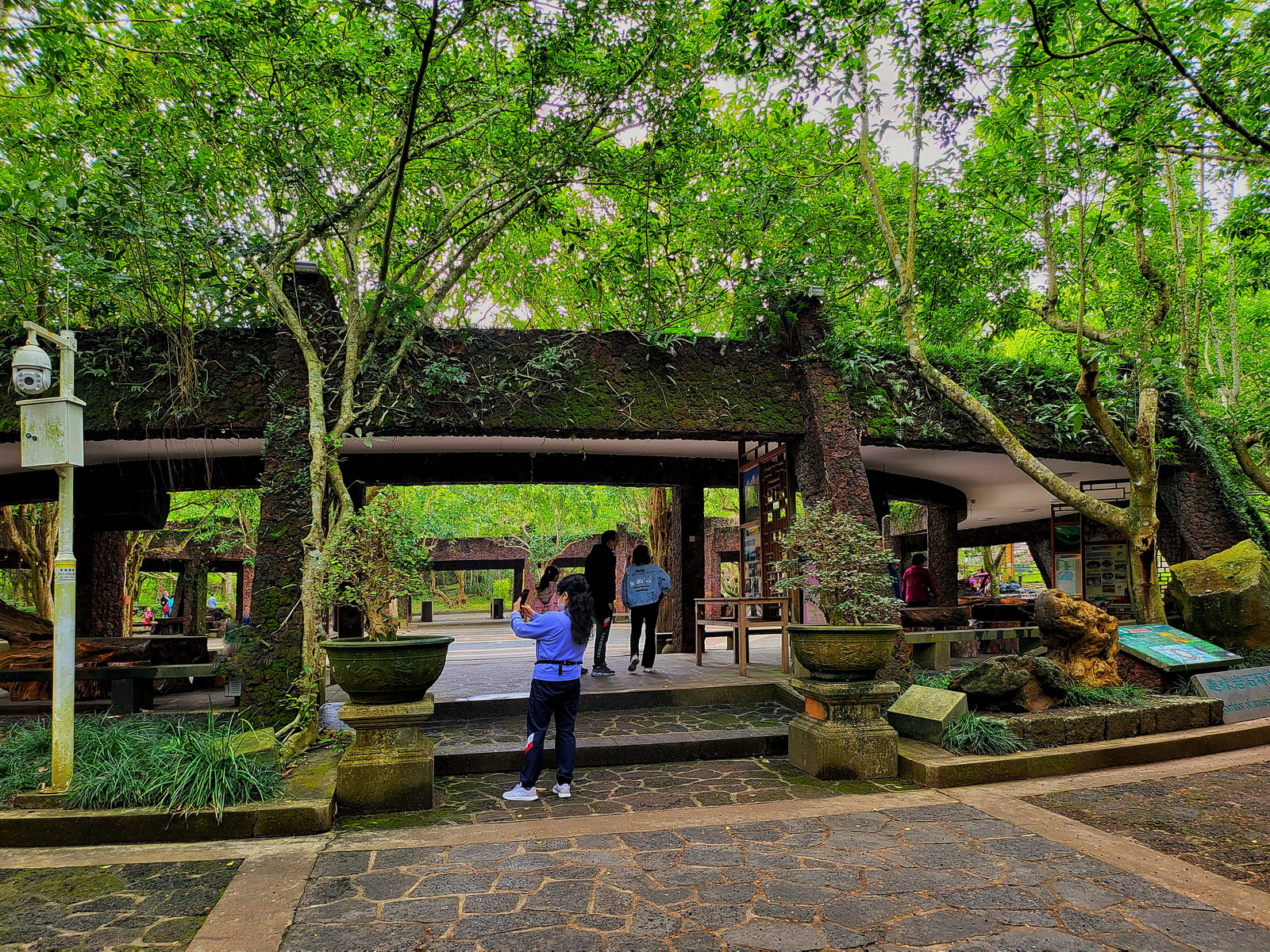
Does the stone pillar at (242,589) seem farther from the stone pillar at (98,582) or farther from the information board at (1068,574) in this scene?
the information board at (1068,574)

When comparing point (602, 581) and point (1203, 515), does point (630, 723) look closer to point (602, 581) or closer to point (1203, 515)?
point (602, 581)

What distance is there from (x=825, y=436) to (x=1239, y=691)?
4255 millimetres

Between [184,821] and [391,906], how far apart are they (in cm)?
179

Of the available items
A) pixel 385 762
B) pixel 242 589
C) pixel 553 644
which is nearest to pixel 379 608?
pixel 385 762

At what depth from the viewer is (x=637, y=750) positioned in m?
5.96

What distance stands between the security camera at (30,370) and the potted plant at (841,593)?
4.99 metres

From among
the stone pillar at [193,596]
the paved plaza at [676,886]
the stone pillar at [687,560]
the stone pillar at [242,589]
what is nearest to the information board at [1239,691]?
the paved plaza at [676,886]

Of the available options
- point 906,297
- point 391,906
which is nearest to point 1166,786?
point 906,297

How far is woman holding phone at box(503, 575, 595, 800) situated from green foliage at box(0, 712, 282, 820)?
5.13ft

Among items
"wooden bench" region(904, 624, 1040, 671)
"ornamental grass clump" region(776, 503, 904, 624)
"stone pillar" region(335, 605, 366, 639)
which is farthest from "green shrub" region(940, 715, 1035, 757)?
"stone pillar" region(335, 605, 366, 639)

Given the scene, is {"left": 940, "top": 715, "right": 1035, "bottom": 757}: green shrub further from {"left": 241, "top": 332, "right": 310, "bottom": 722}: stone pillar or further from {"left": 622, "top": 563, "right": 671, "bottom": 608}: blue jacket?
{"left": 241, "top": 332, "right": 310, "bottom": 722}: stone pillar

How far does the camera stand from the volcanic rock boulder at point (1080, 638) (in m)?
6.52

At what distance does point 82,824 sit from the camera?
4.33 metres

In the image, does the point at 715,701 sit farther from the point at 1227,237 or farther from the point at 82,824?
the point at 1227,237
